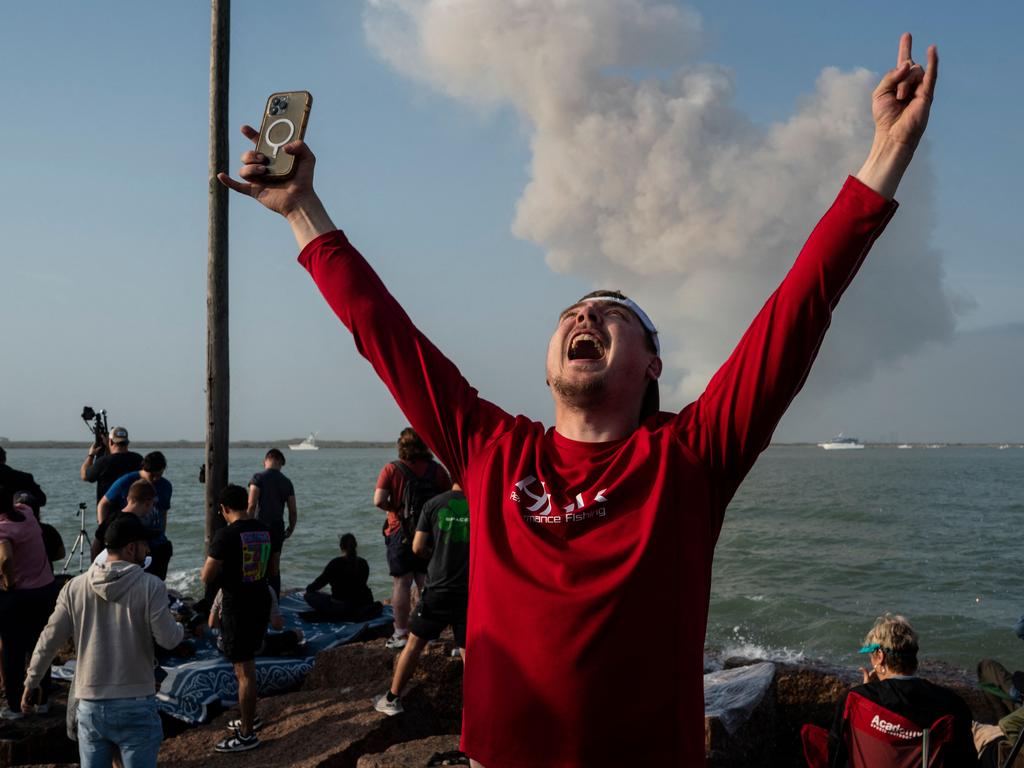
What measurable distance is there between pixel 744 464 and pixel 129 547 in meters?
4.11

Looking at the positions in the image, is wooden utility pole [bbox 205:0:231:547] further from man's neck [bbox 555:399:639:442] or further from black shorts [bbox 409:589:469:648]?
man's neck [bbox 555:399:639:442]

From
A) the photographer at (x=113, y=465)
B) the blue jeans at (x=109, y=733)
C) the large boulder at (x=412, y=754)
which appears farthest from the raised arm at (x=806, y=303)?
the photographer at (x=113, y=465)

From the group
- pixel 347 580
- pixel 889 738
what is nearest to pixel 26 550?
pixel 347 580

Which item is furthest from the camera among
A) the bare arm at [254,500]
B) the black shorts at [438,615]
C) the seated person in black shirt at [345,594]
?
the bare arm at [254,500]

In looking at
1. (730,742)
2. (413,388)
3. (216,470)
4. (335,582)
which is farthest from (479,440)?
(335,582)

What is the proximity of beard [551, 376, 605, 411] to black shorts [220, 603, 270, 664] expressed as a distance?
198 inches

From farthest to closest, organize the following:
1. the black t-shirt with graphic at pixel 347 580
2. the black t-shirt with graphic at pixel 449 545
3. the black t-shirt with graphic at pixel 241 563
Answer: the black t-shirt with graphic at pixel 347 580, the black t-shirt with graphic at pixel 449 545, the black t-shirt with graphic at pixel 241 563

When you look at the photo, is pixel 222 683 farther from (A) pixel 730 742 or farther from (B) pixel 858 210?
(B) pixel 858 210

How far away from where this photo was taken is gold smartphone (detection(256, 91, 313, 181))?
2.32m

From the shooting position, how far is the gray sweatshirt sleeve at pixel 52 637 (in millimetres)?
5074

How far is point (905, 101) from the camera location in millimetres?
2012

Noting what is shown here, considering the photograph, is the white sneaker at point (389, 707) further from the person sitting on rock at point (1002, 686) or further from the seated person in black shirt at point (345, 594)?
the person sitting on rock at point (1002, 686)

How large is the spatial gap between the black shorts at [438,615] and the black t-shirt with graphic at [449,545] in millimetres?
57

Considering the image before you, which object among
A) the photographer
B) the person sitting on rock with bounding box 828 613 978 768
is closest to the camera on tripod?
the photographer
